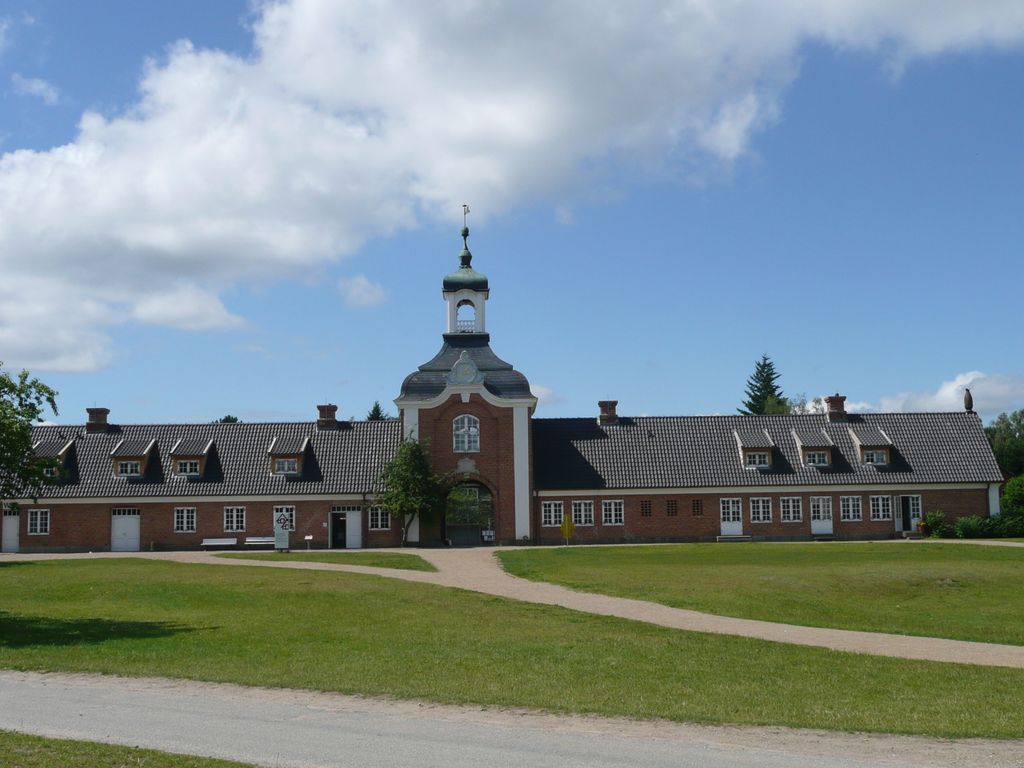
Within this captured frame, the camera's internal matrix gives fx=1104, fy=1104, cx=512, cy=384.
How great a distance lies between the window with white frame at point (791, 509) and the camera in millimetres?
53906

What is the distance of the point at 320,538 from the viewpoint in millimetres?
53188

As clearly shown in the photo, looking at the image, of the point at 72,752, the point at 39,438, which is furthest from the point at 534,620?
the point at 39,438

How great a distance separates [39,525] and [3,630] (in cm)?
3377

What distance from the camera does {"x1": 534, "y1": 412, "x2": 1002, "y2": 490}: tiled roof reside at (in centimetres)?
5422

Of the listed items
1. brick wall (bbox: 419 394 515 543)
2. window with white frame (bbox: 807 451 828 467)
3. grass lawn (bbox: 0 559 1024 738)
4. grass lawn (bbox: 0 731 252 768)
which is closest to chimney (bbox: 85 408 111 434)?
brick wall (bbox: 419 394 515 543)

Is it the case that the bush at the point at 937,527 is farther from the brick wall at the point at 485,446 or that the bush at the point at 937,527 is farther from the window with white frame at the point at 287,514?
the window with white frame at the point at 287,514

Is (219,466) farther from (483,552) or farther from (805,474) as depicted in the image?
(805,474)

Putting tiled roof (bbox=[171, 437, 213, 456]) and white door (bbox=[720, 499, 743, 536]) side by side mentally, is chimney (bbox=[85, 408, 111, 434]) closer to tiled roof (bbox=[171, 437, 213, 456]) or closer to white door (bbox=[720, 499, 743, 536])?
tiled roof (bbox=[171, 437, 213, 456])

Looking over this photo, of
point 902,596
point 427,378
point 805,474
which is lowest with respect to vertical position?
point 902,596

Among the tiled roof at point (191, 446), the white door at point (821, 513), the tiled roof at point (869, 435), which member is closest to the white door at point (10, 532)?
the tiled roof at point (191, 446)

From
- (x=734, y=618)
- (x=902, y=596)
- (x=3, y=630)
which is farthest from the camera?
(x=902, y=596)

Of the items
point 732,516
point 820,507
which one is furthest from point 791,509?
point 732,516

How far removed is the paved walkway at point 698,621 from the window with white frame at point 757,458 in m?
21.2

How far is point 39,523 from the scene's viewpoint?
53.1 m
